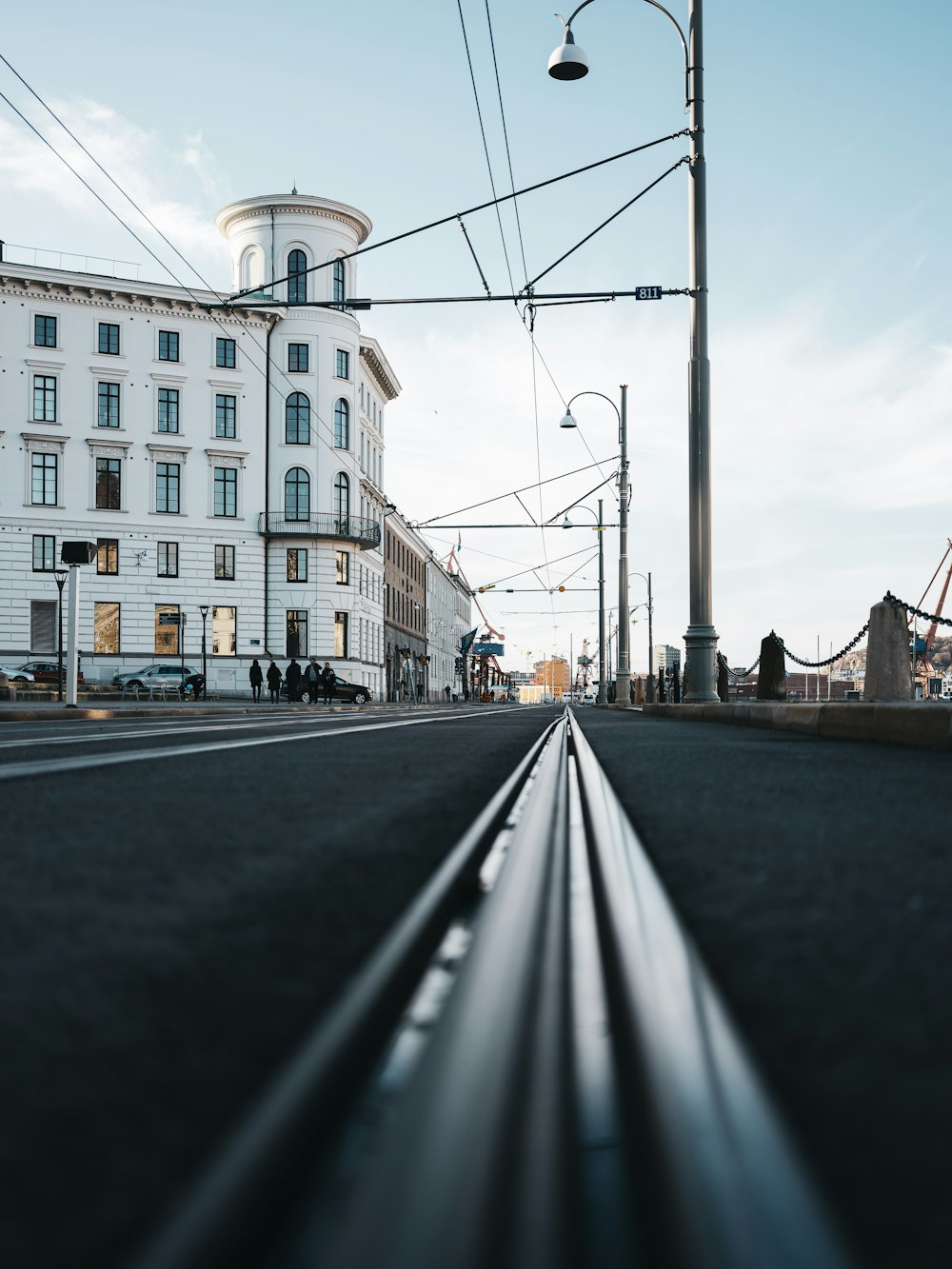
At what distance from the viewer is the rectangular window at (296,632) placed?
4478cm

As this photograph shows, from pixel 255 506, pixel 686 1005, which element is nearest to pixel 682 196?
pixel 686 1005

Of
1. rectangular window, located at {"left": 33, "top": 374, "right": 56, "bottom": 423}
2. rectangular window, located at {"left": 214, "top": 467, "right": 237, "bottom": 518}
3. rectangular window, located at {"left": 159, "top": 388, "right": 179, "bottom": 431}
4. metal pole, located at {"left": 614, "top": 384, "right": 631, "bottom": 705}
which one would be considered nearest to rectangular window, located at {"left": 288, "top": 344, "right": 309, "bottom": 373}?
rectangular window, located at {"left": 159, "top": 388, "right": 179, "bottom": 431}

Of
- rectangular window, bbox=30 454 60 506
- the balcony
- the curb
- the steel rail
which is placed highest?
rectangular window, bbox=30 454 60 506

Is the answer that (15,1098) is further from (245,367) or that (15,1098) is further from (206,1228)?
(245,367)

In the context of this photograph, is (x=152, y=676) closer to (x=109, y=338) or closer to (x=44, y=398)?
(x=44, y=398)

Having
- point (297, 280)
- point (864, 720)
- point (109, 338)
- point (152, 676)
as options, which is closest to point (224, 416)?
point (109, 338)

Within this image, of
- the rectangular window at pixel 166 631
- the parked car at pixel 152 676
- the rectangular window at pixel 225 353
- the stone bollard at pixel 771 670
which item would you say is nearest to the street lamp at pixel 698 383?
the stone bollard at pixel 771 670

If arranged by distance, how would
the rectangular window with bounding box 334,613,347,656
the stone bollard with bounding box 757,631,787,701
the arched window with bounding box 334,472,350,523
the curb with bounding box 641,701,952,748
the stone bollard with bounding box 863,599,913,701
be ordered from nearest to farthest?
the curb with bounding box 641,701,952,748, the stone bollard with bounding box 863,599,913,701, the stone bollard with bounding box 757,631,787,701, the arched window with bounding box 334,472,350,523, the rectangular window with bounding box 334,613,347,656

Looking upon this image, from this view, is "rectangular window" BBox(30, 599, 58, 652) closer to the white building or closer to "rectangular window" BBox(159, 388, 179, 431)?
the white building

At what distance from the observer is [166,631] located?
42562 mm

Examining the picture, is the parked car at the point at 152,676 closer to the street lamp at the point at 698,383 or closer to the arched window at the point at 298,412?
the arched window at the point at 298,412

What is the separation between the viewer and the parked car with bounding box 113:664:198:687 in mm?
39562

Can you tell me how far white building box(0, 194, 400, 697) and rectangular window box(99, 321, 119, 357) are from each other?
3.4 inches

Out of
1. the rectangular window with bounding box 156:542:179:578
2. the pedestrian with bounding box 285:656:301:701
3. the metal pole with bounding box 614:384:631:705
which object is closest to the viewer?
the metal pole with bounding box 614:384:631:705
